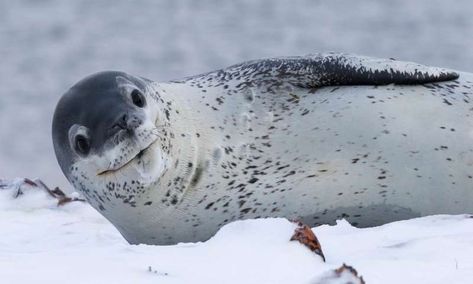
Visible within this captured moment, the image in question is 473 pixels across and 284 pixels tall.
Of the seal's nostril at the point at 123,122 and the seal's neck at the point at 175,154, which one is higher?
the seal's nostril at the point at 123,122

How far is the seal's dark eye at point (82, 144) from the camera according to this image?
14.6 feet

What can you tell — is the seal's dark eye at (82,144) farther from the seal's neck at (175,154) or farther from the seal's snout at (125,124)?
the seal's neck at (175,154)

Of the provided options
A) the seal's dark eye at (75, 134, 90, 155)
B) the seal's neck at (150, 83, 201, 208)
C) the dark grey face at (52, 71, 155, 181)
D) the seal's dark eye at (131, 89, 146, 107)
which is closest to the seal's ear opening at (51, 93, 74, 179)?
the dark grey face at (52, 71, 155, 181)

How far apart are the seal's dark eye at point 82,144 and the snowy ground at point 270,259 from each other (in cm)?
96

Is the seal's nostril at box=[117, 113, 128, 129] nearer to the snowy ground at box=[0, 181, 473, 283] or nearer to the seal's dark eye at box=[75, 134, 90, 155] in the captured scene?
Answer: the seal's dark eye at box=[75, 134, 90, 155]

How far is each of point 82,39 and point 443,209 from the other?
571 inches

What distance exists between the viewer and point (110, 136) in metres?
4.32

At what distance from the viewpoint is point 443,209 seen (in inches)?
185

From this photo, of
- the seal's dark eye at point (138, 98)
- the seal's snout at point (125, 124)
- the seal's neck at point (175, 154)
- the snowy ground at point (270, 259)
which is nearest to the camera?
the snowy ground at point (270, 259)

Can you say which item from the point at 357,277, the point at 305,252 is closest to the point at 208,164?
the point at 305,252

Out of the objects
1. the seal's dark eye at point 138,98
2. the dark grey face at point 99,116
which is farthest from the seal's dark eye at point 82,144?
the seal's dark eye at point 138,98

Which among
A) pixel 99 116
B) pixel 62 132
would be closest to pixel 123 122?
pixel 99 116

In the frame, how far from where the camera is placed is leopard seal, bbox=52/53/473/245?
15.1 feet

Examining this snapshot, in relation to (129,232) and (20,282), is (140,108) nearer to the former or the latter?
(129,232)
